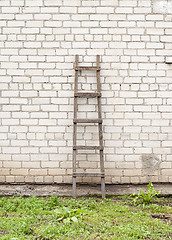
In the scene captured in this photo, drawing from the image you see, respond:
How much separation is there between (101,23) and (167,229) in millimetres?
3112

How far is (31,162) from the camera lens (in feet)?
13.6

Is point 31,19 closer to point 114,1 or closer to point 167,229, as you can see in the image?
point 114,1

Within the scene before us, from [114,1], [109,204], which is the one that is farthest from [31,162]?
[114,1]

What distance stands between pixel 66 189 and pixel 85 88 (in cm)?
164

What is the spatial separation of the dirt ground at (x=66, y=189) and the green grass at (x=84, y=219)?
0.18 m

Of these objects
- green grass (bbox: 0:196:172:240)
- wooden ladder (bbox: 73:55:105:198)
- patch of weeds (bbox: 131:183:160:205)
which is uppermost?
wooden ladder (bbox: 73:55:105:198)

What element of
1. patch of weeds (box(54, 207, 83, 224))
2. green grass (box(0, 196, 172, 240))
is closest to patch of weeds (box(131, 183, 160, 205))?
green grass (box(0, 196, 172, 240))

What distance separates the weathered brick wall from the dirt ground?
109mm

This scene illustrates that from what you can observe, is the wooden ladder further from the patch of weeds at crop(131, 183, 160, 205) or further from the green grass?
the patch of weeds at crop(131, 183, 160, 205)

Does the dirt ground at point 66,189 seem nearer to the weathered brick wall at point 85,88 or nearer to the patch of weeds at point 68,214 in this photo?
the weathered brick wall at point 85,88

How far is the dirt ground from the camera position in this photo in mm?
3965

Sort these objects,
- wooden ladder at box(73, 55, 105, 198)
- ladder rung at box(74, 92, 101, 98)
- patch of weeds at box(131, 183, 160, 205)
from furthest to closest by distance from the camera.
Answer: ladder rung at box(74, 92, 101, 98) → wooden ladder at box(73, 55, 105, 198) → patch of weeds at box(131, 183, 160, 205)

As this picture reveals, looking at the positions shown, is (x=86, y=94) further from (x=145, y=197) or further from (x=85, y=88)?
(x=145, y=197)

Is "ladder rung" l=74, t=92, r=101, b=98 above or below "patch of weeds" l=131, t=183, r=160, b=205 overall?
above
